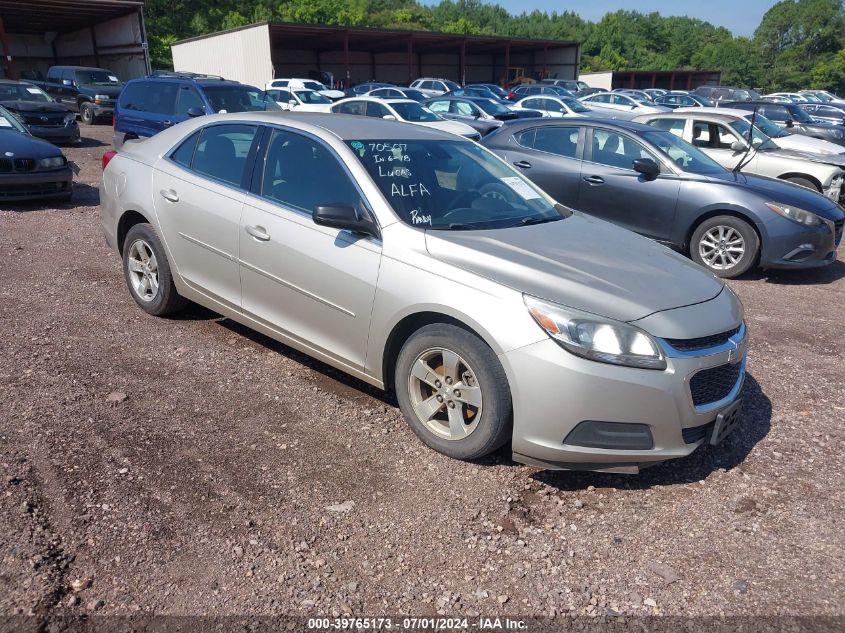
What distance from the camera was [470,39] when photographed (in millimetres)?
43438

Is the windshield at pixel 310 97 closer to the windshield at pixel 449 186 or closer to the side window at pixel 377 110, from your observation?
the side window at pixel 377 110

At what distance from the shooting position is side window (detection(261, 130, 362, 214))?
407 centimetres

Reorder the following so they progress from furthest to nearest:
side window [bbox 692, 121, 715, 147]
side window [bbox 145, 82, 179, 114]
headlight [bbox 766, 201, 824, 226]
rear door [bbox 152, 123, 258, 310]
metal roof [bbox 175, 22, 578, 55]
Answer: metal roof [bbox 175, 22, 578, 55], side window [bbox 145, 82, 179, 114], side window [bbox 692, 121, 715, 147], headlight [bbox 766, 201, 824, 226], rear door [bbox 152, 123, 258, 310]

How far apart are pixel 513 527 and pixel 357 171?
2142mm

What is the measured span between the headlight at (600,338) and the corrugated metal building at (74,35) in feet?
97.6

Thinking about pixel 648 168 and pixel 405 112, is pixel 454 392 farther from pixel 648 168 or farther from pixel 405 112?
pixel 405 112

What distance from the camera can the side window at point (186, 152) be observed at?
5.01m

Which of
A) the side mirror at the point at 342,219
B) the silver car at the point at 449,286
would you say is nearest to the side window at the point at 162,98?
the silver car at the point at 449,286

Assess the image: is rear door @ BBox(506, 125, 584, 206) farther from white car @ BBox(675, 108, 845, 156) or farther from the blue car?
the blue car

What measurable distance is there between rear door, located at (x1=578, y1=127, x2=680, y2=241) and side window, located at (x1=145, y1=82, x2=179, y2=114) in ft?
24.1

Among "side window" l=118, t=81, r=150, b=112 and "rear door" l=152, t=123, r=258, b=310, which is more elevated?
"side window" l=118, t=81, r=150, b=112

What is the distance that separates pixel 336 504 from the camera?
3.25 metres

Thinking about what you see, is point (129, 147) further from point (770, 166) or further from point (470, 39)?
point (470, 39)

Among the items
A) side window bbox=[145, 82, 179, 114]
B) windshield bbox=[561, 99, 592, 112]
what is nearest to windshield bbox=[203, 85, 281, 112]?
side window bbox=[145, 82, 179, 114]
